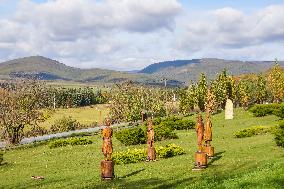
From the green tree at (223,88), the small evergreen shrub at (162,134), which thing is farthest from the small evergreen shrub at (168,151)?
the green tree at (223,88)

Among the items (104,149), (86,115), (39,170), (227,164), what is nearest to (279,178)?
(227,164)

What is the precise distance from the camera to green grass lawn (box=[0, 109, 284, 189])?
17709 mm

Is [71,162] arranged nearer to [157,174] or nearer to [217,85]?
[157,174]

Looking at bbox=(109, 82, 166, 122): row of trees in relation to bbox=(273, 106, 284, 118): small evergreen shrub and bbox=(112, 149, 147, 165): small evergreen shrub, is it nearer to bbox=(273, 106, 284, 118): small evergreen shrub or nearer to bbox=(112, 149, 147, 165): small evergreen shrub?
bbox=(273, 106, 284, 118): small evergreen shrub

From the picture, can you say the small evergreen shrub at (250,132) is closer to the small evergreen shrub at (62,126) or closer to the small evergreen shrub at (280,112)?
the small evergreen shrub at (280,112)

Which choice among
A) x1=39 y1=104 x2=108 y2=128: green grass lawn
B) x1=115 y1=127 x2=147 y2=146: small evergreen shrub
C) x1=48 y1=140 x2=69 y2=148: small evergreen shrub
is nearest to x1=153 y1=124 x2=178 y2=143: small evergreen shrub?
x1=115 y1=127 x2=147 y2=146: small evergreen shrub

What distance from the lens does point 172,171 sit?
24219mm

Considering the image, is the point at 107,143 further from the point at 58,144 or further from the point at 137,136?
the point at 58,144

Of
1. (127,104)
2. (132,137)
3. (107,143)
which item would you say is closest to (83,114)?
(127,104)

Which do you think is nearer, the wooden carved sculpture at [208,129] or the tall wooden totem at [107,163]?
the tall wooden totem at [107,163]

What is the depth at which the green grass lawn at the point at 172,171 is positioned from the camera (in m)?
17.7

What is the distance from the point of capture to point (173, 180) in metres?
21.3

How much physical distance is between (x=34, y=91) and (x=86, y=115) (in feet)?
285

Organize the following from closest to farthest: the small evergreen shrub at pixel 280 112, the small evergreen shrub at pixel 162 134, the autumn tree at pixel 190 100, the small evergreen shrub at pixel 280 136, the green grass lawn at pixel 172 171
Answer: the green grass lawn at pixel 172 171
the small evergreen shrub at pixel 280 136
the small evergreen shrub at pixel 162 134
the small evergreen shrub at pixel 280 112
the autumn tree at pixel 190 100
